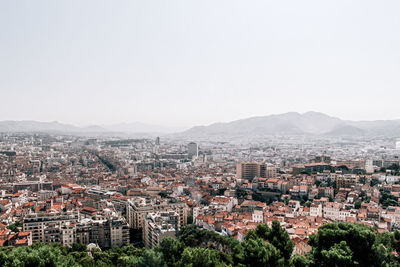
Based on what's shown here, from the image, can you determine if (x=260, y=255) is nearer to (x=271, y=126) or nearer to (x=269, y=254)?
(x=269, y=254)

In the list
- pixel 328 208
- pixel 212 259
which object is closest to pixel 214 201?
pixel 328 208

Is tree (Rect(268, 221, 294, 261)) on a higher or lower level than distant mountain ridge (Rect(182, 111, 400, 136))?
lower

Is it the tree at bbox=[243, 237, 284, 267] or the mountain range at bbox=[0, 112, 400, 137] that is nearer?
the tree at bbox=[243, 237, 284, 267]

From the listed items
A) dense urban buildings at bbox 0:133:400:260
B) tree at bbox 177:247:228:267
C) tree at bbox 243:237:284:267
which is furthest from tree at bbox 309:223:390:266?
dense urban buildings at bbox 0:133:400:260

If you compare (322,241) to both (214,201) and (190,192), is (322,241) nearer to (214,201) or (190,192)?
(214,201)

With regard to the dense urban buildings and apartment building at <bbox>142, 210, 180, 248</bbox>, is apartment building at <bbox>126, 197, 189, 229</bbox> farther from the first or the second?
apartment building at <bbox>142, 210, 180, 248</bbox>

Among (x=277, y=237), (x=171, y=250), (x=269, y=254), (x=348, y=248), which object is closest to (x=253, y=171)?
(x=277, y=237)

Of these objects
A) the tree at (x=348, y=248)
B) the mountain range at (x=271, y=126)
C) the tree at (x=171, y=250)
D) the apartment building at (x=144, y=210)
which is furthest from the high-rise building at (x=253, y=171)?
the mountain range at (x=271, y=126)

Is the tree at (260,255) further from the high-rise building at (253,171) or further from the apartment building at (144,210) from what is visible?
the high-rise building at (253,171)
